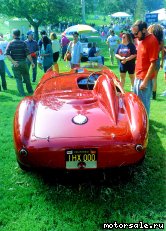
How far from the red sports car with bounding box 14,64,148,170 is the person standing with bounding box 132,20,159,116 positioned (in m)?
0.81

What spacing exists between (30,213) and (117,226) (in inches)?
35.5

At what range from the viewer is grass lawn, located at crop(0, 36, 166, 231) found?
119 inches

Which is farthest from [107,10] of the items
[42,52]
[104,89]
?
[104,89]

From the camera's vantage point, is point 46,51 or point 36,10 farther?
point 36,10

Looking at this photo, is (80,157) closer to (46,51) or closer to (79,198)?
(79,198)

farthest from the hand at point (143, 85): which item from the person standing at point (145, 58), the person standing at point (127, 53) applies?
the person standing at point (127, 53)

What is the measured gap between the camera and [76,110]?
3809 millimetres

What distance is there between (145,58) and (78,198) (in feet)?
8.59

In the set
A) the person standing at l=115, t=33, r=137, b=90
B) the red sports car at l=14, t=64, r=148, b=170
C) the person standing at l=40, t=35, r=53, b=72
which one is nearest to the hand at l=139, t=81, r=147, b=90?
the red sports car at l=14, t=64, r=148, b=170

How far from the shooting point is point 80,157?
3.24m

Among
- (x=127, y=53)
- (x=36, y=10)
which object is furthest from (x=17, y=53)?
(x=36, y=10)

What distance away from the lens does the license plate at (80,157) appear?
3.23m

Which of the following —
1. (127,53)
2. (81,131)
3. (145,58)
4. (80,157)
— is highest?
(145,58)

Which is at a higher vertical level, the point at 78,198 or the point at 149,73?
the point at 149,73
